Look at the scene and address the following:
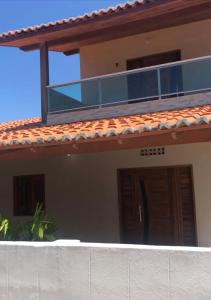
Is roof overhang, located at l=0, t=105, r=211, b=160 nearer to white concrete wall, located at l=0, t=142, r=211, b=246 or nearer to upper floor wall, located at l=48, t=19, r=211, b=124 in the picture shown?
white concrete wall, located at l=0, t=142, r=211, b=246

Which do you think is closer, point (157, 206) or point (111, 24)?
point (157, 206)

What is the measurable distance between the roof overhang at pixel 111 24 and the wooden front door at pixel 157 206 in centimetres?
359

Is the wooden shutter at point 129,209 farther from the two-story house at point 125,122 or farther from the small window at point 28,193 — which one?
the small window at point 28,193

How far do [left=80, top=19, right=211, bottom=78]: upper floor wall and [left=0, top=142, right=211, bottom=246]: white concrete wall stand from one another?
286 cm

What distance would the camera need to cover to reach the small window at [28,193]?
39.7 ft

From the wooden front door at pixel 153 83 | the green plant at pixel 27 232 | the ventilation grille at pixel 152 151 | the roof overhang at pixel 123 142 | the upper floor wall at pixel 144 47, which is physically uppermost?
the upper floor wall at pixel 144 47

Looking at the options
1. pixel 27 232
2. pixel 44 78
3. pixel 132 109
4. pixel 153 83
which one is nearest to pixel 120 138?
pixel 27 232

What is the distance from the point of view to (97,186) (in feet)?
36.0

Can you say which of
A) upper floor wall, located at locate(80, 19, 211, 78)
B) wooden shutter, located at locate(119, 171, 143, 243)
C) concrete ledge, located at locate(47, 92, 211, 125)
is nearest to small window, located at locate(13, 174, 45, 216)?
concrete ledge, located at locate(47, 92, 211, 125)

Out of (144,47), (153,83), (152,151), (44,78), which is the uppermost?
(144,47)

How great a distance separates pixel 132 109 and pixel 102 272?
576cm

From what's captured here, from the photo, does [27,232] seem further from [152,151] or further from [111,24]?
[111,24]

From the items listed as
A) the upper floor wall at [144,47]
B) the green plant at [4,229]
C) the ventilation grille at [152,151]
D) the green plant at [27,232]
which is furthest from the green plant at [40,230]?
the upper floor wall at [144,47]

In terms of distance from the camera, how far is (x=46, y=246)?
591 centimetres
